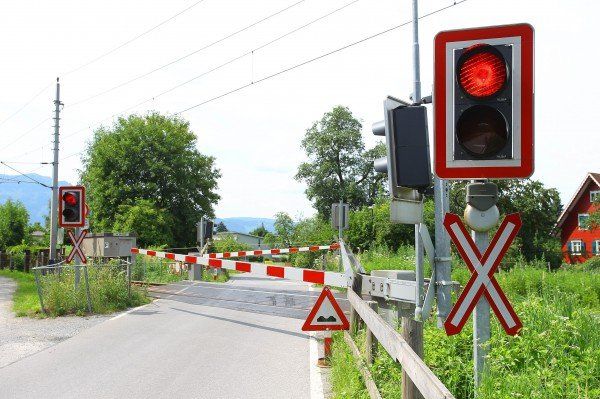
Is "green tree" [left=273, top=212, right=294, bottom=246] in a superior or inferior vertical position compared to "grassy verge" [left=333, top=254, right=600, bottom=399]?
superior

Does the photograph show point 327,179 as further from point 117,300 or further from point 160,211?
point 117,300

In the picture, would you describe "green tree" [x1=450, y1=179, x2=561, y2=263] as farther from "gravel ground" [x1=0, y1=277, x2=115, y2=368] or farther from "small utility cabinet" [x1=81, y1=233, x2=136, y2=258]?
"gravel ground" [x1=0, y1=277, x2=115, y2=368]

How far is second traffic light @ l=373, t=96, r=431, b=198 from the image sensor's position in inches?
196

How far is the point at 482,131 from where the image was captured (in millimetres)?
3799

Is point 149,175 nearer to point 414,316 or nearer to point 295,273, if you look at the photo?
point 295,273

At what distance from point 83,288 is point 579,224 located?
53.2 metres

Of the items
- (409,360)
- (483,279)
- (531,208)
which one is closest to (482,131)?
(483,279)

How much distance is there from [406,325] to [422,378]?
0.92 m

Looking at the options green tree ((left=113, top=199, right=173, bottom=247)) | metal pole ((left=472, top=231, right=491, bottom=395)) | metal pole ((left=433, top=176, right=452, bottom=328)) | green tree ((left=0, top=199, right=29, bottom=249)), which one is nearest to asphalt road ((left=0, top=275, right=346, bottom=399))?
metal pole ((left=433, top=176, right=452, bottom=328))

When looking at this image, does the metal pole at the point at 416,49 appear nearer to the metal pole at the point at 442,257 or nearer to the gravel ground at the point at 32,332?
the metal pole at the point at 442,257

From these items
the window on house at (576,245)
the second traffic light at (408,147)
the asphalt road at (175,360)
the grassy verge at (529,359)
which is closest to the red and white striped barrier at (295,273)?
the asphalt road at (175,360)

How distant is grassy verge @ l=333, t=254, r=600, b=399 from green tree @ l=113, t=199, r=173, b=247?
147ft

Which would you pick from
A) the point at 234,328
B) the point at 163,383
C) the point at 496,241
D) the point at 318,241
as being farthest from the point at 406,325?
the point at 318,241

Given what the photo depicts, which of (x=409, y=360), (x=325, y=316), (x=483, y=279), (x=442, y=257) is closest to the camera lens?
(x=409, y=360)
